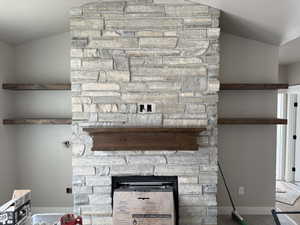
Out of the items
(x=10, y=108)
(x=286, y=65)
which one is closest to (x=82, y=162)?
(x=10, y=108)

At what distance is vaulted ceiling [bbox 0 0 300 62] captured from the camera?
256 centimetres

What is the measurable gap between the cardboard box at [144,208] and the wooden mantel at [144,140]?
0.52 meters

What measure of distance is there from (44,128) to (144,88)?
5.81ft

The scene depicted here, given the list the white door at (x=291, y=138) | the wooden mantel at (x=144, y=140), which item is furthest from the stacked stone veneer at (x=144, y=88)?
the white door at (x=291, y=138)

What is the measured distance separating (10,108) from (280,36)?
12.5 ft

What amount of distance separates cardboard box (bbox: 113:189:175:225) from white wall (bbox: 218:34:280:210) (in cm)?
123

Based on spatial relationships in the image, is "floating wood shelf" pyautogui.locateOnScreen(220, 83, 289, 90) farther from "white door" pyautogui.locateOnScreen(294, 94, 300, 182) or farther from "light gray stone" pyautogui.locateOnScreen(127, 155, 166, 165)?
"white door" pyautogui.locateOnScreen(294, 94, 300, 182)

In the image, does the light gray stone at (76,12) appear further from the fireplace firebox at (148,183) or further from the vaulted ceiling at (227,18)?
the fireplace firebox at (148,183)

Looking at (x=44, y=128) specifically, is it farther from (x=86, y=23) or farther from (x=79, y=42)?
(x=86, y=23)

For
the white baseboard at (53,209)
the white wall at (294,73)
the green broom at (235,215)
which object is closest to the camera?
the green broom at (235,215)

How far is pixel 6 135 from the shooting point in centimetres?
355

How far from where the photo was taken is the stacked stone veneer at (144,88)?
9.59 ft

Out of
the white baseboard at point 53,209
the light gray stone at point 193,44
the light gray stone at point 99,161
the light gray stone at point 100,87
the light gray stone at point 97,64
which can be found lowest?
the white baseboard at point 53,209

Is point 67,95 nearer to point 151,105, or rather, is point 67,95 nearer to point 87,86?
point 87,86
